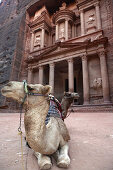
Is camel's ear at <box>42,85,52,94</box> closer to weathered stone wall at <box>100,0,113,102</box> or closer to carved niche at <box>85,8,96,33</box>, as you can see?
weathered stone wall at <box>100,0,113,102</box>

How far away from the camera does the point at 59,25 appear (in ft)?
59.8

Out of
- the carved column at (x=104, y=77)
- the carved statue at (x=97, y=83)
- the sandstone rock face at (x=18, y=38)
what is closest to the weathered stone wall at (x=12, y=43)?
the sandstone rock face at (x=18, y=38)

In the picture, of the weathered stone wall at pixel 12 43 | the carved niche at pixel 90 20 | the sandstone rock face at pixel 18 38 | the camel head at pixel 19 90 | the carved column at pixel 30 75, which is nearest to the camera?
the camel head at pixel 19 90

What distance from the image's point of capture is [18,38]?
58.9 feet

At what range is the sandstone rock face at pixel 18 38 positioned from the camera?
43.1 ft

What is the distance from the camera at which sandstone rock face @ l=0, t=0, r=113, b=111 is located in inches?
517

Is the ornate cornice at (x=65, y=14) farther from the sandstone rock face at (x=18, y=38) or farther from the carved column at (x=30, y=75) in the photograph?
the carved column at (x=30, y=75)

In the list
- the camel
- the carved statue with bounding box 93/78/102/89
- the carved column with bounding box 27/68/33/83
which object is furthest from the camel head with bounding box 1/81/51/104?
the carved column with bounding box 27/68/33/83

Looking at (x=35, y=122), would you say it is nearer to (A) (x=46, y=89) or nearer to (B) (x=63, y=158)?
(A) (x=46, y=89)

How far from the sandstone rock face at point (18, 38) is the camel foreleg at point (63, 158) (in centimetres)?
1039

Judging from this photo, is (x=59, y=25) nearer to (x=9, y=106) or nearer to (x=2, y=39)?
(x=2, y=39)

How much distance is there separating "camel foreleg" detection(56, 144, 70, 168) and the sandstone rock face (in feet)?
34.1

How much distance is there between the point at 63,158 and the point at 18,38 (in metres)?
19.4

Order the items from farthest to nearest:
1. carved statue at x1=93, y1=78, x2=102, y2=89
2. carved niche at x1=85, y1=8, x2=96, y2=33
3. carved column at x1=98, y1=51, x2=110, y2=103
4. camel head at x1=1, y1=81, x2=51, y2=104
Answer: carved niche at x1=85, y1=8, x2=96, y2=33 → carved statue at x1=93, y1=78, x2=102, y2=89 → carved column at x1=98, y1=51, x2=110, y2=103 → camel head at x1=1, y1=81, x2=51, y2=104
